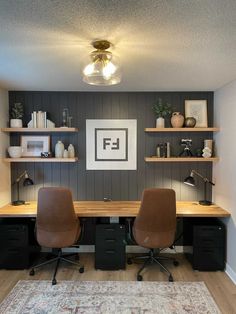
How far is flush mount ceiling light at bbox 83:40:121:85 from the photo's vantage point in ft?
6.75

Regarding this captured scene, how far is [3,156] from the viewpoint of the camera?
138 inches

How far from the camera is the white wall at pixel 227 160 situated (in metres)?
3.05

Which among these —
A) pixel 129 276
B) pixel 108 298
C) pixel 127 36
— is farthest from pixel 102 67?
pixel 129 276

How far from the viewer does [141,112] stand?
148 inches

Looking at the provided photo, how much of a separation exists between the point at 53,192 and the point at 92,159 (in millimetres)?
1010

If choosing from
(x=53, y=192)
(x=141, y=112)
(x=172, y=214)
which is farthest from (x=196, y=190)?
(x=53, y=192)

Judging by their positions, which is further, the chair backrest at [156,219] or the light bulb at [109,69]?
the chair backrest at [156,219]

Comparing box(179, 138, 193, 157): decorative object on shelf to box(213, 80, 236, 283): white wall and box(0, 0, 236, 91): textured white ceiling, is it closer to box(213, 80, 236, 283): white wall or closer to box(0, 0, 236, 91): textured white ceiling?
box(213, 80, 236, 283): white wall

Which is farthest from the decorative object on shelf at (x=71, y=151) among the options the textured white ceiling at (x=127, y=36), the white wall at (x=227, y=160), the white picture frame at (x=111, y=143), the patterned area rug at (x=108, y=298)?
the white wall at (x=227, y=160)

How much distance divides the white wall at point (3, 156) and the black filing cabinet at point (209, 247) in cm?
262

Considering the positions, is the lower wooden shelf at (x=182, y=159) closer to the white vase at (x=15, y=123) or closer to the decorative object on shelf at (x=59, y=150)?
the decorative object on shelf at (x=59, y=150)

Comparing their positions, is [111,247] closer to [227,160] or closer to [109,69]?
[227,160]

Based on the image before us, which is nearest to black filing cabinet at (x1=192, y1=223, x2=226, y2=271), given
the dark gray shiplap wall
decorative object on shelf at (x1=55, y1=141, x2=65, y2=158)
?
the dark gray shiplap wall

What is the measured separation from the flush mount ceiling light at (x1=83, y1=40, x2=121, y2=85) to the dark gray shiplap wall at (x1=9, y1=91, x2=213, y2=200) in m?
1.55
